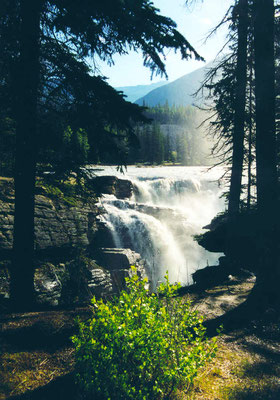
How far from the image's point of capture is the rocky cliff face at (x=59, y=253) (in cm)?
809

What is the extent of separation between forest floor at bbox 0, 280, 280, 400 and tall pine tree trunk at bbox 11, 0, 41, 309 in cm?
71

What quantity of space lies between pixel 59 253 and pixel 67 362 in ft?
25.3

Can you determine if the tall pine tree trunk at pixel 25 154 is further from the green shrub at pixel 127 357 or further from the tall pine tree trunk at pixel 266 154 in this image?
the tall pine tree trunk at pixel 266 154

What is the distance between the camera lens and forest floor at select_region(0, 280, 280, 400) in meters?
2.63

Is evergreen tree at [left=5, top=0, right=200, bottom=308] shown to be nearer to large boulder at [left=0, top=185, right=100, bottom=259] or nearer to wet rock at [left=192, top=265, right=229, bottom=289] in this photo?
large boulder at [left=0, top=185, right=100, bottom=259]

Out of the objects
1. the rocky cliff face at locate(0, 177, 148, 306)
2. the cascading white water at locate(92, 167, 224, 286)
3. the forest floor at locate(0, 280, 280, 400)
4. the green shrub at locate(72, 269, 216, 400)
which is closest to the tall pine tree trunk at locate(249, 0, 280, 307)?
the forest floor at locate(0, 280, 280, 400)

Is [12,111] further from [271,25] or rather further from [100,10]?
[271,25]

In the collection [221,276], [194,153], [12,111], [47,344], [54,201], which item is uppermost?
[194,153]

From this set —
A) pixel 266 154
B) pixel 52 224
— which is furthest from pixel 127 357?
pixel 52 224

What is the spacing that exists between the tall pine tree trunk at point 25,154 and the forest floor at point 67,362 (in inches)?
28.1

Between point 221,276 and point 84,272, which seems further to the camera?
point 84,272

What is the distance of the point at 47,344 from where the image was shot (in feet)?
11.0

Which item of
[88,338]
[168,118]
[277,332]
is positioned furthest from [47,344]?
[168,118]

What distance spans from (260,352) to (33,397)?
10.3 ft
